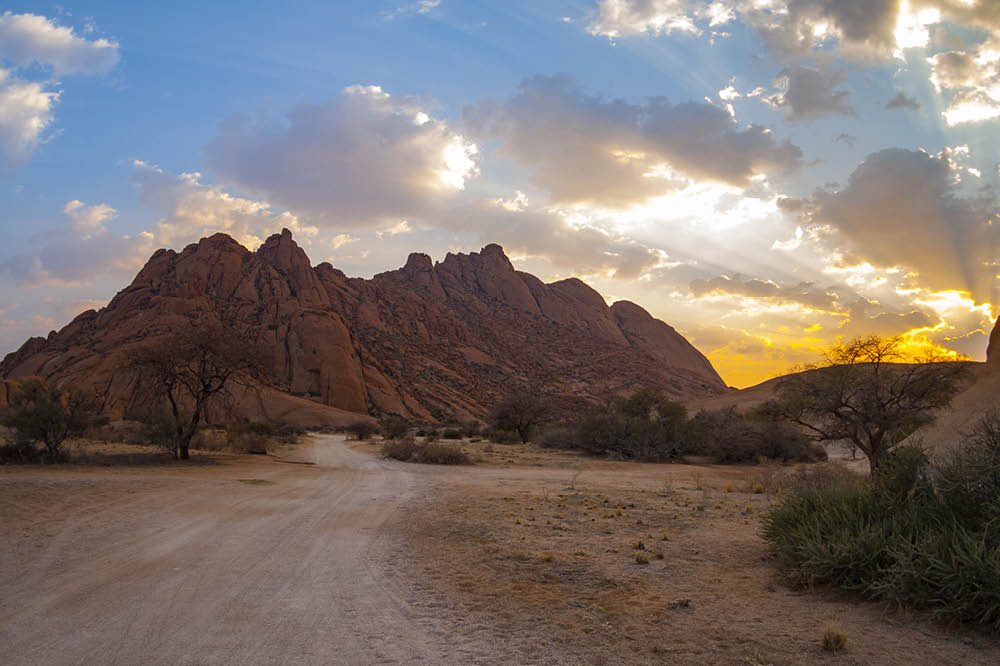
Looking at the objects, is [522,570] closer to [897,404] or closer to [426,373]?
[897,404]

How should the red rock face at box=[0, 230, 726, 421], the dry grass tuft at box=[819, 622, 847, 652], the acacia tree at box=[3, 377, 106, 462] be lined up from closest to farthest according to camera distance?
the dry grass tuft at box=[819, 622, 847, 652], the acacia tree at box=[3, 377, 106, 462], the red rock face at box=[0, 230, 726, 421]

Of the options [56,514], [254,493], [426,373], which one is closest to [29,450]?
[254,493]

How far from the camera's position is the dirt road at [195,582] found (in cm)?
534

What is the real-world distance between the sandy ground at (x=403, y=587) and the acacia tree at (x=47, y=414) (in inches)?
259

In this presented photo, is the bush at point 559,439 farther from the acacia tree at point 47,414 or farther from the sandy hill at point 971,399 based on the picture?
the acacia tree at point 47,414

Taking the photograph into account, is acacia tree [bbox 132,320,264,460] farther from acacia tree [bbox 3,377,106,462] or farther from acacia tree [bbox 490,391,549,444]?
acacia tree [bbox 490,391,549,444]

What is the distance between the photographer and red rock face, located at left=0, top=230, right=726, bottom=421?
77438mm

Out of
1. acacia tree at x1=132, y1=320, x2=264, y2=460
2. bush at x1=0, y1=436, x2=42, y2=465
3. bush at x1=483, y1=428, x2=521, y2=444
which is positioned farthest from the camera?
bush at x1=483, y1=428, x2=521, y2=444

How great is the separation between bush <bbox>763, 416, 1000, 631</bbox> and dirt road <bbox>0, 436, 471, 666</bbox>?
4507 mm

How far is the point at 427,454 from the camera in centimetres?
3047

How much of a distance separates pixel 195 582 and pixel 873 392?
75.8 ft

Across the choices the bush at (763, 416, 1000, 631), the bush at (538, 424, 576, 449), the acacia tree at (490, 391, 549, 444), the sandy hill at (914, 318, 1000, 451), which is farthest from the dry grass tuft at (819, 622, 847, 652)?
the acacia tree at (490, 391, 549, 444)

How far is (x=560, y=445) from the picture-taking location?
4116 cm

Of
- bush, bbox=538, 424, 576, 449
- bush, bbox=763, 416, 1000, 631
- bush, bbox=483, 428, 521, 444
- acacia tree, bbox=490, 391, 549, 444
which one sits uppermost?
bush, bbox=763, 416, 1000, 631
